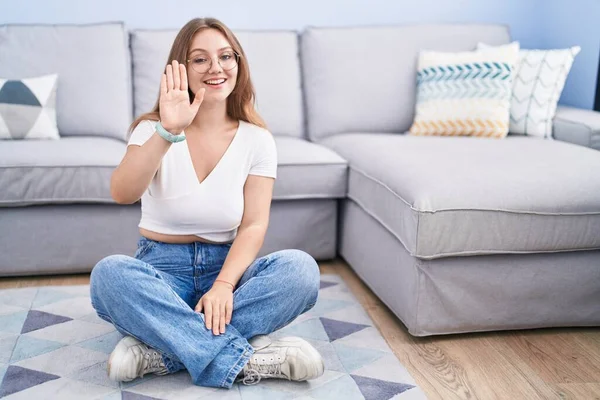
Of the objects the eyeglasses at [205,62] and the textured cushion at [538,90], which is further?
the textured cushion at [538,90]

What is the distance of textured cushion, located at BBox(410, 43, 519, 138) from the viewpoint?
9.45ft

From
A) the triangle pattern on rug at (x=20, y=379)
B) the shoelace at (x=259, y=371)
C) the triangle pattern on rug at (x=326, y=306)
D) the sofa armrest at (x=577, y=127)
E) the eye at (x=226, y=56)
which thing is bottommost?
the triangle pattern on rug at (x=326, y=306)

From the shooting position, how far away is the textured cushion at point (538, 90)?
2924 mm

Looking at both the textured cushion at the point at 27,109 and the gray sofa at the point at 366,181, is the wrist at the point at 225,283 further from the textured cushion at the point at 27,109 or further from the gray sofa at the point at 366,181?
the textured cushion at the point at 27,109

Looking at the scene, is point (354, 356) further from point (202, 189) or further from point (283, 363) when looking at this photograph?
point (202, 189)

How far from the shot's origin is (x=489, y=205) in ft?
6.50

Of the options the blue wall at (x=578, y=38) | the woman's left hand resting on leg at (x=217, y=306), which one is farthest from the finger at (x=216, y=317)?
the blue wall at (x=578, y=38)

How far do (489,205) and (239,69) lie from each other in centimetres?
77

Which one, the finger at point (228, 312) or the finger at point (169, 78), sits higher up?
the finger at point (169, 78)

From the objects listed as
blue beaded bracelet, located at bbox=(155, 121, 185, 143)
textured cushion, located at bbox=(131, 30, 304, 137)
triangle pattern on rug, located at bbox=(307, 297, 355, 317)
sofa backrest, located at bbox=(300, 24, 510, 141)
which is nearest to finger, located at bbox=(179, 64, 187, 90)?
blue beaded bracelet, located at bbox=(155, 121, 185, 143)

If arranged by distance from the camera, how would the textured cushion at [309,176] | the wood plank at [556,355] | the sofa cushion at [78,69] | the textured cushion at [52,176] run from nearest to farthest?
the wood plank at [556,355], the textured cushion at [52,176], the textured cushion at [309,176], the sofa cushion at [78,69]

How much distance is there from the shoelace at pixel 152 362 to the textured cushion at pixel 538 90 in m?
1.84

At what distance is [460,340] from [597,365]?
367mm

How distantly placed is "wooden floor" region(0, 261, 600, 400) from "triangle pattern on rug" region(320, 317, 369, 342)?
0.26ft
